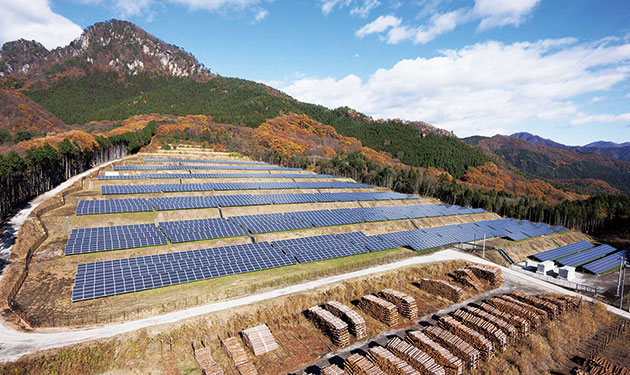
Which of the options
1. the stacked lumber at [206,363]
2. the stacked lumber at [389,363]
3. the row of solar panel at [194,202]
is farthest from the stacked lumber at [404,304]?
the row of solar panel at [194,202]

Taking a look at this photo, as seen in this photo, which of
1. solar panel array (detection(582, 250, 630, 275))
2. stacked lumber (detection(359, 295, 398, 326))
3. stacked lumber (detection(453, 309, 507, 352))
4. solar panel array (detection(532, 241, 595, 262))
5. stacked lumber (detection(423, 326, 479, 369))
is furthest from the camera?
solar panel array (detection(532, 241, 595, 262))

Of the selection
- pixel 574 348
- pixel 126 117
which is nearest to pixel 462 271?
pixel 574 348

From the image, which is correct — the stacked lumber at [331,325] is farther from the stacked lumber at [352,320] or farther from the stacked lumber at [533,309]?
the stacked lumber at [533,309]

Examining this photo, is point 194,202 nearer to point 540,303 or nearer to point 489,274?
point 489,274

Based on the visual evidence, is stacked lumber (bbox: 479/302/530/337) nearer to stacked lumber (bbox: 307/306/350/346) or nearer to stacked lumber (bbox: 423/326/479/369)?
stacked lumber (bbox: 423/326/479/369)

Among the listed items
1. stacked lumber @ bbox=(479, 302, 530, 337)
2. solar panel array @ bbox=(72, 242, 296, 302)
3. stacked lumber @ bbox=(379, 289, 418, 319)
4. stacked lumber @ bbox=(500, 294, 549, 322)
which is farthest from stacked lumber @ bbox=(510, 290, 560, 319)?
solar panel array @ bbox=(72, 242, 296, 302)

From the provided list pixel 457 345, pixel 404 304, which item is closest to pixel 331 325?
pixel 404 304
